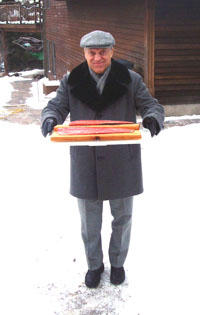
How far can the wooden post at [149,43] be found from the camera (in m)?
8.66

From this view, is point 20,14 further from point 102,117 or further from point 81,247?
point 102,117

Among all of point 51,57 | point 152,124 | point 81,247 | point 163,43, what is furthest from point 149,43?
point 51,57

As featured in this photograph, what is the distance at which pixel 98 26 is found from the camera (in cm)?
1267

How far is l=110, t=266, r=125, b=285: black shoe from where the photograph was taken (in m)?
3.11

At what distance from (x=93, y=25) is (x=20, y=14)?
12.7m

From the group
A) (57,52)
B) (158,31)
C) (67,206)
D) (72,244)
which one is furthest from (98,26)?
(72,244)

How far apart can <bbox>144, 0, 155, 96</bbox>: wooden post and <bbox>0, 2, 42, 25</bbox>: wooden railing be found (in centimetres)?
1670

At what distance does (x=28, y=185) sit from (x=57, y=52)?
51.8 ft

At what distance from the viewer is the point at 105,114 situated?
108 inches

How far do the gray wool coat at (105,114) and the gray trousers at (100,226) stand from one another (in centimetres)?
11

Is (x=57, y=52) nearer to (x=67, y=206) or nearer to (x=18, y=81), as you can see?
(x=18, y=81)

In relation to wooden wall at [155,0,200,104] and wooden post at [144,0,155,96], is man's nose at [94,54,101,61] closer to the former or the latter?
wooden post at [144,0,155,96]

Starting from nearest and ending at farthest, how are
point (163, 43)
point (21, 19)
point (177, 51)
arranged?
1. point (163, 43)
2. point (177, 51)
3. point (21, 19)

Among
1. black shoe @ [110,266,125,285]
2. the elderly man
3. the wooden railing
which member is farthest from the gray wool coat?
the wooden railing
